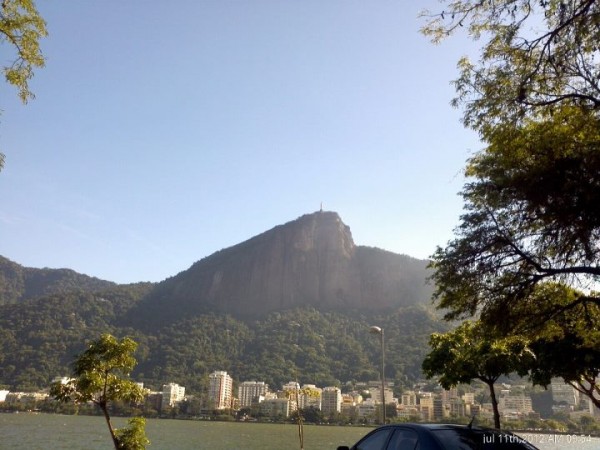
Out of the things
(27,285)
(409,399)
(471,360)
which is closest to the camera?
(471,360)

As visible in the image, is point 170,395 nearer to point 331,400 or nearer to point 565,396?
point 331,400

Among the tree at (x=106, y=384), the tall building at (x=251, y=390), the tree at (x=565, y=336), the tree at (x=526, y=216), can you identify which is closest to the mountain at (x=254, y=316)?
the tall building at (x=251, y=390)

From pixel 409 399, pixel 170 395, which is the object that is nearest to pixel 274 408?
pixel 170 395

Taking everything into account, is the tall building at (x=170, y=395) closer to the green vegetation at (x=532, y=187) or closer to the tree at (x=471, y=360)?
the tree at (x=471, y=360)

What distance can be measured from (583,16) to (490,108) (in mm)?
1960

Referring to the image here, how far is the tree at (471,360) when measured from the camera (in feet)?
42.8

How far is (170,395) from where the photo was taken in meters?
102

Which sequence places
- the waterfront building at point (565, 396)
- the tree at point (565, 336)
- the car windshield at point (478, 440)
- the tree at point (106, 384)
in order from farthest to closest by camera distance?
the waterfront building at point (565, 396)
the tree at point (106, 384)
the tree at point (565, 336)
the car windshield at point (478, 440)

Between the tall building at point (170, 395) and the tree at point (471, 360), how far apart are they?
9254cm

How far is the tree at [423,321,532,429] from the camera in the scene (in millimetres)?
13031

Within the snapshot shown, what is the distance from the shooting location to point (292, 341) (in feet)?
440

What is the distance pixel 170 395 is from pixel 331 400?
33326mm

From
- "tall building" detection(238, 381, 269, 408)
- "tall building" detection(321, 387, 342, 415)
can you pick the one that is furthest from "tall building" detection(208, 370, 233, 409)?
"tall building" detection(321, 387, 342, 415)

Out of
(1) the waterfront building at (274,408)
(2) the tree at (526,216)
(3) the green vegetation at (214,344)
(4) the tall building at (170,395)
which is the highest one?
(3) the green vegetation at (214,344)
